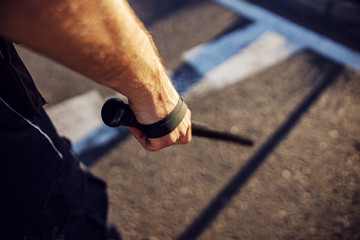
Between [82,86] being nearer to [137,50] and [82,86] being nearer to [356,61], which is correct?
[137,50]

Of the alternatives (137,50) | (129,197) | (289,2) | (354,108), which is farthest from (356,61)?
(137,50)

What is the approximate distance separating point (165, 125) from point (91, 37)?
47 cm

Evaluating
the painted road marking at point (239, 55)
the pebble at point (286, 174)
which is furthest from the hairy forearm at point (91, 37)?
the painted road marking at point (239, 55)

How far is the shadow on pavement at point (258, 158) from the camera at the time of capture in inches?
87.1

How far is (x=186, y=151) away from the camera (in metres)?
2.74

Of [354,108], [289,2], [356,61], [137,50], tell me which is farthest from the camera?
[289,2]

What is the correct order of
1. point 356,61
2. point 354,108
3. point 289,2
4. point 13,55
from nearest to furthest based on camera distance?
point 13,55 → point 354,108 → point 356,61 → point 289,2

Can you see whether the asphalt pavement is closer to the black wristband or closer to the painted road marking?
the painted road marking

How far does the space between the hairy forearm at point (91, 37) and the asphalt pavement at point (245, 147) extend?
1672 millimetres

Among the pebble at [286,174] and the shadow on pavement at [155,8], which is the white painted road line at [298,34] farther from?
the pebble at [286,174]

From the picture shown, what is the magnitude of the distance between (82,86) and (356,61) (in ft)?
12.4

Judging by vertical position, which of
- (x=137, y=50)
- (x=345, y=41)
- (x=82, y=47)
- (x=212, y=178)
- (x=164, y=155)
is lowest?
(x=345, y=41)

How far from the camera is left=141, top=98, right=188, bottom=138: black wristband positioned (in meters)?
1.05

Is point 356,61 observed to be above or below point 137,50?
below
